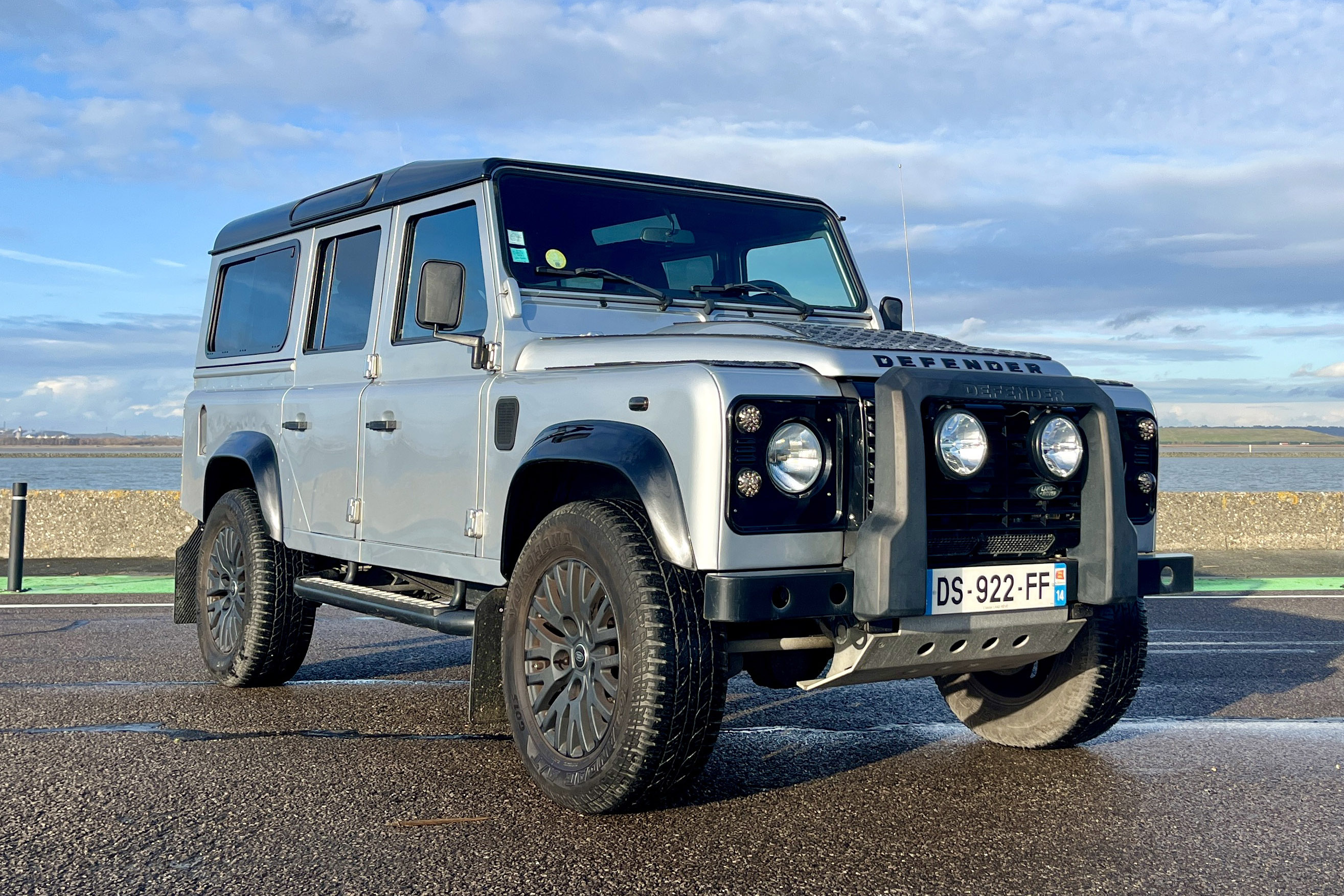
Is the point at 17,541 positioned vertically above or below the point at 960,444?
below

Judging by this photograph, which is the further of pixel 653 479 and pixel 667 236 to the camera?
pixel 667 236

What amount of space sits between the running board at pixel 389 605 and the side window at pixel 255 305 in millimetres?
1418

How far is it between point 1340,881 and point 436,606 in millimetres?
3263

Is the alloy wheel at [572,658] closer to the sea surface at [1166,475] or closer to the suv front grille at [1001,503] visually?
the suv front grille at [1001,503]

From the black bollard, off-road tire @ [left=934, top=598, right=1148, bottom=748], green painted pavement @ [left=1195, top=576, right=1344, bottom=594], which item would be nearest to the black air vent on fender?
off-road tire @ [left=934, top=598, right=1148, bottom=748]

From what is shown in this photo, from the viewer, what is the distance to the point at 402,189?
5824 mm

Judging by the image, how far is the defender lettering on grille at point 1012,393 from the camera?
3.98 metres

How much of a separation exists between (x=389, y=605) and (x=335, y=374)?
1294 mm

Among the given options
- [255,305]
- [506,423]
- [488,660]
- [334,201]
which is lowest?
[488,660]

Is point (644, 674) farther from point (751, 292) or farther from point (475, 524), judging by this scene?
point (751, 292)

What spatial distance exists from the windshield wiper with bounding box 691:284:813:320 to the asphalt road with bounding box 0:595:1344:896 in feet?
5.85

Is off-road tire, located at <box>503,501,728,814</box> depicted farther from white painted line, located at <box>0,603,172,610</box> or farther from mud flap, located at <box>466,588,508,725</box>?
white painted line, located at <box>0,603,172,610</box>

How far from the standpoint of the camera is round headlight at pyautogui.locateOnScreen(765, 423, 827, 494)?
150 inches

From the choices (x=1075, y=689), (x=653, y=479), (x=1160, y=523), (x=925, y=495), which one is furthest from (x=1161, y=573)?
(x=1160, y=523)
